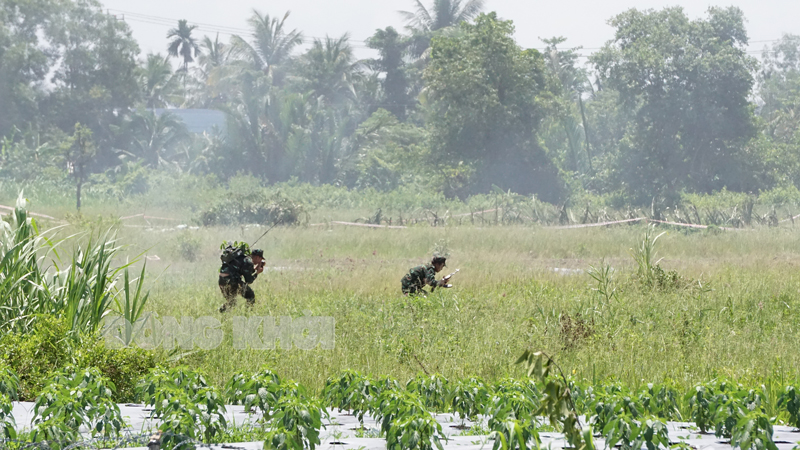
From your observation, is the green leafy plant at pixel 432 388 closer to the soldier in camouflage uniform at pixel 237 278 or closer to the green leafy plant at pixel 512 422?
the green leafy plant at pixel 512 422

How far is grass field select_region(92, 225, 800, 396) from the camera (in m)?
7.00

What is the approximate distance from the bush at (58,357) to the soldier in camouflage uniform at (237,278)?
10.6ft

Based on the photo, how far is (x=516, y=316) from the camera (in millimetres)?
9602

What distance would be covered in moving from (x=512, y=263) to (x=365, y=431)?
11.5 metres

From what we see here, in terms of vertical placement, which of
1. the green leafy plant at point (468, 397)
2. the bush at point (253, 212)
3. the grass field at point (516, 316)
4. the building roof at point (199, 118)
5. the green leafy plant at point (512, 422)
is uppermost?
the building roof at point (199, 118)

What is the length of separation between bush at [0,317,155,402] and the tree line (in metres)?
30.0

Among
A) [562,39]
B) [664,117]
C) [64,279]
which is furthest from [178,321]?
[562,39]

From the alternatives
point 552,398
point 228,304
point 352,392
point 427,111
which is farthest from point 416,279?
point 427,111

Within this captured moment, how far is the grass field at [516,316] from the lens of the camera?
700 cm

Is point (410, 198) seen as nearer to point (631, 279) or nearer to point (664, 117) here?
point (664, 117)

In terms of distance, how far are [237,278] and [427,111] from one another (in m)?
31.2

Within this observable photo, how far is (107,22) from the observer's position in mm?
45812

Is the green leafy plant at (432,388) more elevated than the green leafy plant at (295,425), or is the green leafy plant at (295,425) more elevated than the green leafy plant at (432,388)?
the green leafy plant at (295,425)

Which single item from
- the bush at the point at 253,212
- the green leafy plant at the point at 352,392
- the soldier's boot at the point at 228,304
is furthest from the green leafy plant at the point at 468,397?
the bush at the point at 253,212
